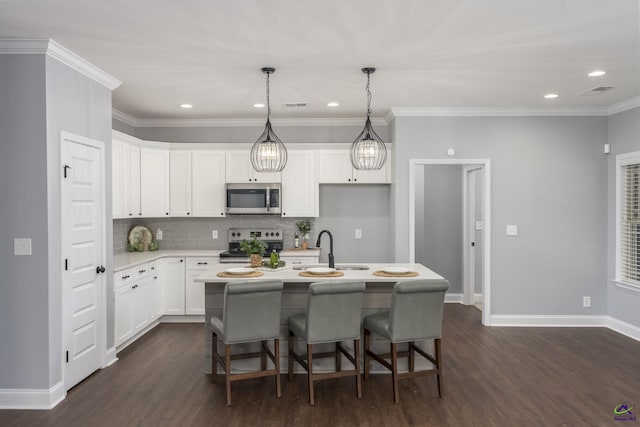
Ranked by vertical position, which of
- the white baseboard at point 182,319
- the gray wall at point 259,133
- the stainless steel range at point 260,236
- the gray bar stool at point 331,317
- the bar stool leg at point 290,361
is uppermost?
the gray wall at point 259,133

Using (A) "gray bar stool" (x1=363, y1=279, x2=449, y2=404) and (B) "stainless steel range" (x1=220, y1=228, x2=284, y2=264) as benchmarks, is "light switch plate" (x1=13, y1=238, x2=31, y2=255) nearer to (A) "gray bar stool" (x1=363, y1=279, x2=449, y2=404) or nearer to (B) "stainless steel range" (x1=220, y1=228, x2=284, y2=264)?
(A) "gray bar stool" (x1=363, y1=279, x2=449, y2=404)

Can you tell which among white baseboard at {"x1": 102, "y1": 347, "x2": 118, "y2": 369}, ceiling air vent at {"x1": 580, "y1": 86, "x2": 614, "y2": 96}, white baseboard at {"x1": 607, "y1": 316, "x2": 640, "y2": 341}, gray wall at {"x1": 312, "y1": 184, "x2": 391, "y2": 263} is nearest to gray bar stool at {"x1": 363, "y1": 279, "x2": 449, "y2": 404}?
white baseboard at {"x1": 102, "y1": 347, "x2": 118, "y2": 369}

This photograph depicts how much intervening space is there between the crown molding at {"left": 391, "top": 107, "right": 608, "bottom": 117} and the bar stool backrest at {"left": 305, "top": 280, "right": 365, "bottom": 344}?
2855 millimetres

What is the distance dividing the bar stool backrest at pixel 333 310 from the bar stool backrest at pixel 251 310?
26cm

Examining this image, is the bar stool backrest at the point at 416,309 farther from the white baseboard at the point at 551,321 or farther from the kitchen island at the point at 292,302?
the white baseboard at the point at 551,321

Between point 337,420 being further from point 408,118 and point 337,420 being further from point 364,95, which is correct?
point 408,118

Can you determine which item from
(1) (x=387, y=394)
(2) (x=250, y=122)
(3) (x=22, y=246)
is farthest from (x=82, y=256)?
(2) (x=250, y=122)

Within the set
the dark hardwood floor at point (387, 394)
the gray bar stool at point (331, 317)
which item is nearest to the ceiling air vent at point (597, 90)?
the dark hardwood floor at point (387, 394)

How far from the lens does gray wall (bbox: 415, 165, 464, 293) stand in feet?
22.8

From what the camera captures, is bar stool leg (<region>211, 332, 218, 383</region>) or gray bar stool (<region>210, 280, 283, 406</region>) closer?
gray bar stool (<region>210, 280, 283, 406</region>)

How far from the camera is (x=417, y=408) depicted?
329 centimetres

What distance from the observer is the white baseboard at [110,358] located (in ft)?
13.5

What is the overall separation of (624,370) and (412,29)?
352cm

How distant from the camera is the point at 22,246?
3309mm
